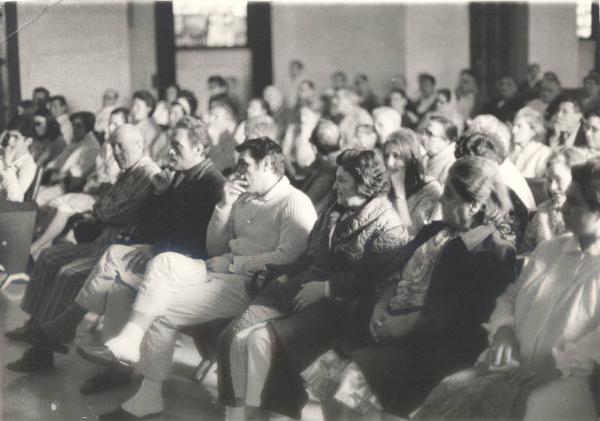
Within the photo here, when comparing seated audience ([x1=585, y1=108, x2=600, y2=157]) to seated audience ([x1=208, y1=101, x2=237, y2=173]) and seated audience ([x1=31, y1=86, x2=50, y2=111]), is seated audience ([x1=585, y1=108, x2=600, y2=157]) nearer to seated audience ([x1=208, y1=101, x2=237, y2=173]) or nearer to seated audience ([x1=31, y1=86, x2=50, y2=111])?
seated audience ([x1=208, y1=101, x2=237, y2=173])

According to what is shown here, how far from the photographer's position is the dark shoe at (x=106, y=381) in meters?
4.87

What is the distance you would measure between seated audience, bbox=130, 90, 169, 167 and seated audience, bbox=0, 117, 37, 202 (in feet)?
3.84

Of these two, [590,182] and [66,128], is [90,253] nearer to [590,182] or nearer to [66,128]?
[66,128]

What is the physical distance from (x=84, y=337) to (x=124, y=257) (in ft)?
2.07

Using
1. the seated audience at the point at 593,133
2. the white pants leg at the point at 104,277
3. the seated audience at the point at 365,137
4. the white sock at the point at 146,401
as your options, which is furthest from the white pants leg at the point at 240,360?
the seated audience at the point at 365,137

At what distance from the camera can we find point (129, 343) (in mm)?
4496

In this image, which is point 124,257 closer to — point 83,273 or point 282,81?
point 83,273

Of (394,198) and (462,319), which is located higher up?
(394,198)

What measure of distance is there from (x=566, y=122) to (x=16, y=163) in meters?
3.40

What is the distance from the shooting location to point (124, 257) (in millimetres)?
5191

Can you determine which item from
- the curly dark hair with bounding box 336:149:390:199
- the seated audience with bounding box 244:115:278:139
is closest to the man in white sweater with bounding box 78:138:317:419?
the curly dark hair with bounding box 336:149:390:199

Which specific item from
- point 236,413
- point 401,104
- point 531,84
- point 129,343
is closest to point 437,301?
point 236,413

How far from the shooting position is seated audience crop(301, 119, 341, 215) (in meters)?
5.95

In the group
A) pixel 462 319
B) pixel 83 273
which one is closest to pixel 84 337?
pixel 83 273
